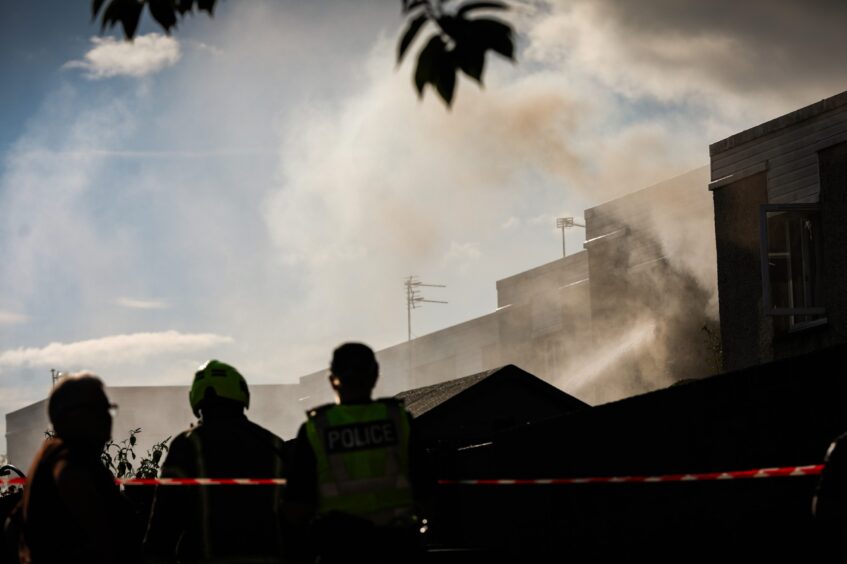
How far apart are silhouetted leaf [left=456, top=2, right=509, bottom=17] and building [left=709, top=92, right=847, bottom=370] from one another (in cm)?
1532

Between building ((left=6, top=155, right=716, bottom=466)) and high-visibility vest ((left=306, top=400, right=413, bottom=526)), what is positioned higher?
building ((left=6, top=155, right=716, bottom=466))

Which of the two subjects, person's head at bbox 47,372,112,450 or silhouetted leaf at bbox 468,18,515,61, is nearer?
silhouetted leaf at bbox 468,18,515,61

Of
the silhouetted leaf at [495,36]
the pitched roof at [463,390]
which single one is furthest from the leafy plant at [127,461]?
the silhouetted leaf at [495,36]

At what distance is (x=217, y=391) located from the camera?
20.2ft

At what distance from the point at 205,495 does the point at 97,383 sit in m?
1.29

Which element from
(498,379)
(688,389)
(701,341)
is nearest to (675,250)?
(701,341)

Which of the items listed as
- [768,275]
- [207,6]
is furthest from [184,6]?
[768,275]

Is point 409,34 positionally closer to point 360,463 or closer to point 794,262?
point 360,463

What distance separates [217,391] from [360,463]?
109cm

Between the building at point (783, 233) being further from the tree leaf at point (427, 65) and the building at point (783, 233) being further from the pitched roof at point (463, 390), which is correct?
the tree leaf at point (427, 65)

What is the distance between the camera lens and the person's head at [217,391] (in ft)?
20.2

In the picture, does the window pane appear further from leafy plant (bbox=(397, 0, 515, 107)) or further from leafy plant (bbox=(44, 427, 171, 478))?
leafy plant (bbox=(397, 0, 515, 107))

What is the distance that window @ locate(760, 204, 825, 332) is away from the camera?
19.6 meters

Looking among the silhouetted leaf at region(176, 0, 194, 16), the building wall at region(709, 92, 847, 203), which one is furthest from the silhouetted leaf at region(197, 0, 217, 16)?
the building wall at region(709, 92, 847, 203)
